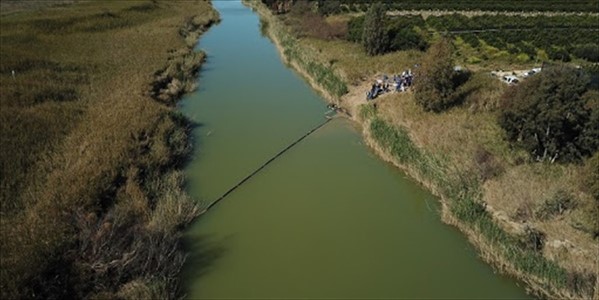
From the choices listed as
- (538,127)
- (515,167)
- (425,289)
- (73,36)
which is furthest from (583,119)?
(73,36)

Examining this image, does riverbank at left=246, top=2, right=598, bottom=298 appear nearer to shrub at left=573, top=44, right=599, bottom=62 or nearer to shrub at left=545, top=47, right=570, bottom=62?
shrub at left=545, top=47, right=570, bottom=62

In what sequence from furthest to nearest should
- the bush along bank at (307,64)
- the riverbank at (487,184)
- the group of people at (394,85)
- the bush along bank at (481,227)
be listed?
the bush along bank at (307,64) < the group of people at (394,85) < the riverbank at (487,184) < the bush along bank at (481,227)

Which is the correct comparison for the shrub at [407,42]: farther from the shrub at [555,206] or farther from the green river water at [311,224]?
the shrub at [555,206]

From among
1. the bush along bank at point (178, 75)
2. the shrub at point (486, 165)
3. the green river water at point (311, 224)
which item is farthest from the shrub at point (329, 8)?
the shrub at point (486, 165)

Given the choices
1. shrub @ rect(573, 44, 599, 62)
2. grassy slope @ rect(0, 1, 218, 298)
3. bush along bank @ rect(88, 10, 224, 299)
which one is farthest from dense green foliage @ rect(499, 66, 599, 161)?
shrub @ rect(573, 44, 599, 62)

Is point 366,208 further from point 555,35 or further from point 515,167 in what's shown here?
point 555,35

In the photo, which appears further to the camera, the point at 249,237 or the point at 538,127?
the point at 538,127

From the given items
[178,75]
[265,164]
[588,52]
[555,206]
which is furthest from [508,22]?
[555,206]
